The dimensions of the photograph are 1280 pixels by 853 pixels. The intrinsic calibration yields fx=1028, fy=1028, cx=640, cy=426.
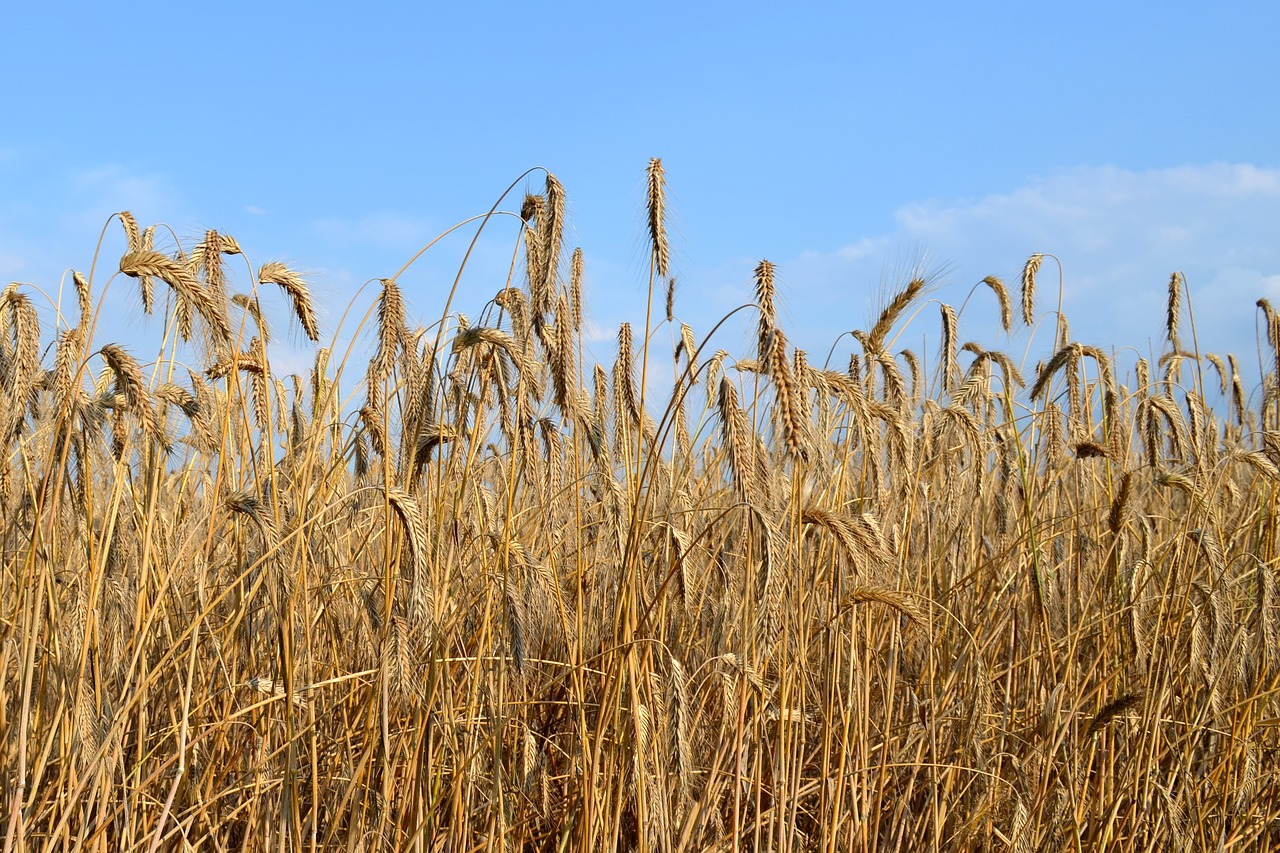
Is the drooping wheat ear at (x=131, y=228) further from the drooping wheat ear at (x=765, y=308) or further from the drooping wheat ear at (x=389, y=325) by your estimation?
the drooping wheat ear at (x=765, y=308)

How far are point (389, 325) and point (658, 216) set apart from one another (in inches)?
25.4

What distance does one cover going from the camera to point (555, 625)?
2850mm

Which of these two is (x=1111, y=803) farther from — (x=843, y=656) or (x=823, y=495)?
(x=823, y=495)

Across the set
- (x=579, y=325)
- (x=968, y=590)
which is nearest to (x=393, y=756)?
(x=579, y=325)

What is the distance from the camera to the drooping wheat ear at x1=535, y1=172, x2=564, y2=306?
7.22 feet

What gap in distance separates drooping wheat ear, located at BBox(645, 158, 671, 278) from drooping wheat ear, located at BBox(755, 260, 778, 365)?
210 mm

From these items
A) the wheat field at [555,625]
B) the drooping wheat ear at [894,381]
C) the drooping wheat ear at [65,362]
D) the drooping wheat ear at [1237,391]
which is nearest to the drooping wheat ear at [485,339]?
the wheat field at [555,625]

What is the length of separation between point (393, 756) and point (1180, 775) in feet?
6.98

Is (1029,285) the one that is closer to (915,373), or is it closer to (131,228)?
(915,373)

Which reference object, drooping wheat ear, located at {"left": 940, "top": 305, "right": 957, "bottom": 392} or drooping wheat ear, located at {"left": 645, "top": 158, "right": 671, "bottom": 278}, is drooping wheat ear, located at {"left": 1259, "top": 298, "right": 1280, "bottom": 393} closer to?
drooping wheat ear, located at {"left": 940, "top": 305, "right": 957, "bottom": 392}

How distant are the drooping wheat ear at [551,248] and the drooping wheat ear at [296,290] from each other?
1.81 feet

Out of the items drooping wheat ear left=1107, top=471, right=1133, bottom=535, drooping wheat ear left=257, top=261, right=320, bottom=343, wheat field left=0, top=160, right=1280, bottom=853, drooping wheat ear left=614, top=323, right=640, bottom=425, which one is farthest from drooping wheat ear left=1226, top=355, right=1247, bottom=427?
drooping wheat ear left=257, top=261, right=320, bottom=343

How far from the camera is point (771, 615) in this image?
2104 millimetres

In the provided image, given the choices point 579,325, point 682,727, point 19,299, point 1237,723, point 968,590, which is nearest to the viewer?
point 682,727
